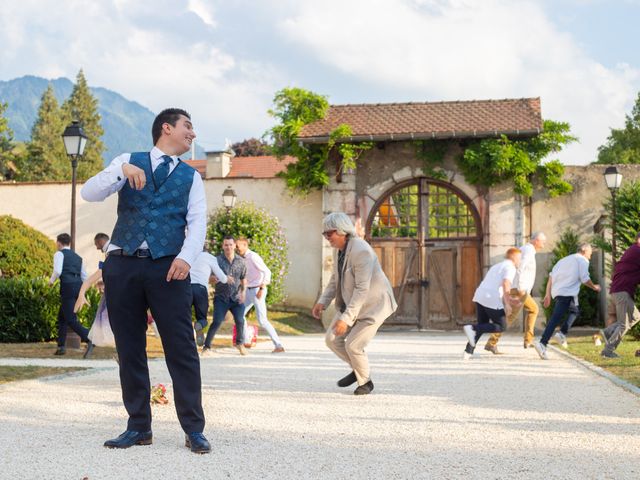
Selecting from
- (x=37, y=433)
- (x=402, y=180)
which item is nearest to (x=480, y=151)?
(x=402, y=180)

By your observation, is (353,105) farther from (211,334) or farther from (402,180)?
(211,334)

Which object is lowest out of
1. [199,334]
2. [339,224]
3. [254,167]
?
[199,334]

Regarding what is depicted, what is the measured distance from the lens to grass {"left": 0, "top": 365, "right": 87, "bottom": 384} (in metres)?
9.04

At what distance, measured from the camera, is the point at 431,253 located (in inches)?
835

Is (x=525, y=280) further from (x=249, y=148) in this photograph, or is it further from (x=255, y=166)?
(x=249, y=148)

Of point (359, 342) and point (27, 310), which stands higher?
point (359, 342)

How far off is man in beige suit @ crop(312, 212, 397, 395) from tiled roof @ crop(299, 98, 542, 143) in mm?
12917

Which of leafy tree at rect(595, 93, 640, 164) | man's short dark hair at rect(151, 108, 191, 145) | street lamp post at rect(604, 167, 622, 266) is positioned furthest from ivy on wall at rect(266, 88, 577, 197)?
leafy tree at rect(595, 93, 640, 164)

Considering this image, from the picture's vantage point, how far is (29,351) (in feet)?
40.7

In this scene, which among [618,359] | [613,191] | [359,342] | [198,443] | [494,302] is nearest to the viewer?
[198,443]

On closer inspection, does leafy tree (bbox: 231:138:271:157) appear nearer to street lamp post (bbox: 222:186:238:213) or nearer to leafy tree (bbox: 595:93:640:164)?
leafy tree (bbox: 595:93:640:164)

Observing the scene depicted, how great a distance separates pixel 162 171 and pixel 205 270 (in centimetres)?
673

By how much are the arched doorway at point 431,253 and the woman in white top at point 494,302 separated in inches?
343

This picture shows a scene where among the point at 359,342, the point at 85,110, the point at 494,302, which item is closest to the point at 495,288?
the point at 494,302
